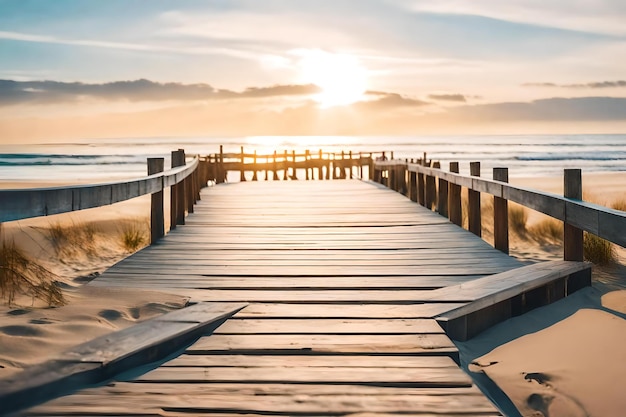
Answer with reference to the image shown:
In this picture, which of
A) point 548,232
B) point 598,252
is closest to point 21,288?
point 598,252

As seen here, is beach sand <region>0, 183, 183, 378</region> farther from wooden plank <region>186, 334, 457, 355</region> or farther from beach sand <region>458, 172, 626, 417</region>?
beach sand <region>458, 172, 626, 417</region>

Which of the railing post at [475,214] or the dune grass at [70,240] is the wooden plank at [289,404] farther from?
the dune grass at [70,240]

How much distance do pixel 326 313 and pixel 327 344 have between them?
2.12 ft

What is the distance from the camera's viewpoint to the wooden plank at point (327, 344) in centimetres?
334

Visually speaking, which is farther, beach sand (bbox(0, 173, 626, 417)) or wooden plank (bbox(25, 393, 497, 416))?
beach sand (bbox(0, 173, 626, 417))

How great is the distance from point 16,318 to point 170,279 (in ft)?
5.34

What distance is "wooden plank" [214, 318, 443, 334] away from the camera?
3.67 metres

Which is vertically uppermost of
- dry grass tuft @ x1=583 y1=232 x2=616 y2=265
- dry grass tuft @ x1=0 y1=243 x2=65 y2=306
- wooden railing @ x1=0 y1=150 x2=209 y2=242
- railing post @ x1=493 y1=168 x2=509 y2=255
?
wooden railing @ x1=0 y1=150 x2=209 y2=242

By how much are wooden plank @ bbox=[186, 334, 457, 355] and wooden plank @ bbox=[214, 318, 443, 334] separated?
9 cm

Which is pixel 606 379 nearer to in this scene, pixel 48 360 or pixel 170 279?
pixel 48 360

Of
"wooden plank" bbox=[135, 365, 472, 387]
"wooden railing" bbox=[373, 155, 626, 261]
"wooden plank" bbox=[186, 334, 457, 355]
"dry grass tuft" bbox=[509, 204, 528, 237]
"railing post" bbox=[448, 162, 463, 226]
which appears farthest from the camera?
"dry grass tuft" bbox=[509, 204, 528, 237]

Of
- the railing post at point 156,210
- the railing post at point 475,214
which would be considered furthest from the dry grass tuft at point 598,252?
the railing post at point 156,210

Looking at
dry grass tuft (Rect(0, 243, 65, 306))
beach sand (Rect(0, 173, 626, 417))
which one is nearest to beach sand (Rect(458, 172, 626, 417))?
beach sand (Rect(0, 173, 626, 417))

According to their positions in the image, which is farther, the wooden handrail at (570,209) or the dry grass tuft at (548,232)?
the dry grass tuft at (548,232)
